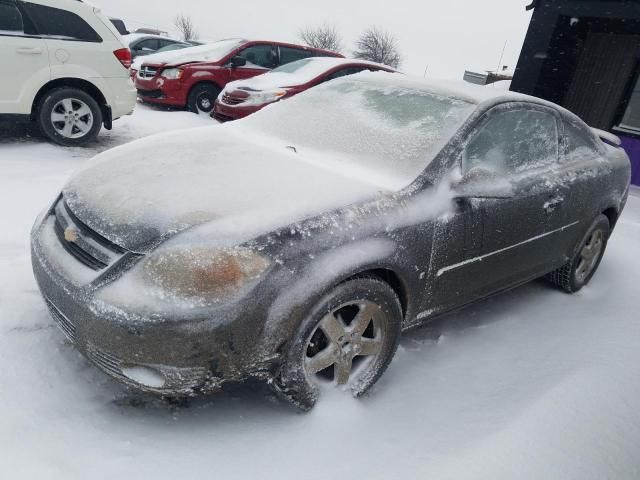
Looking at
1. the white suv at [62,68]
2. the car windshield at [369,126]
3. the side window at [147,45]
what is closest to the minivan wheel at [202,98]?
the white suv at [62,68]

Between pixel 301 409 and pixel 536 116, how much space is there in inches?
91.3

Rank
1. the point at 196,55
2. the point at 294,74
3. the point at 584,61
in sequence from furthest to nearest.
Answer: the point at 584,61
the point at 196,55
the point at 294,74

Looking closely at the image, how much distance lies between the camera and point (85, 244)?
2.03 meters

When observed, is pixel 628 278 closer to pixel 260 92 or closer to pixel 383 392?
pixel 383 392

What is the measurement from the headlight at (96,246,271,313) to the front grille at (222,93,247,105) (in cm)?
567

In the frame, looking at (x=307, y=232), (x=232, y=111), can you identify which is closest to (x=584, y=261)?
(x=307, y=232)

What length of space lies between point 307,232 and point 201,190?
0.54 m

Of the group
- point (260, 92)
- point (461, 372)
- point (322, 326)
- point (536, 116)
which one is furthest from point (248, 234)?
point (260, 92)

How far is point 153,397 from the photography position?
221cm

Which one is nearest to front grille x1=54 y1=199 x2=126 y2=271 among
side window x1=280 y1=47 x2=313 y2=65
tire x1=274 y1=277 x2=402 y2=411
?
tire x1=274 y1=277 x2=402 y2=411

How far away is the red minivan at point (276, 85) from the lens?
7.03 metres

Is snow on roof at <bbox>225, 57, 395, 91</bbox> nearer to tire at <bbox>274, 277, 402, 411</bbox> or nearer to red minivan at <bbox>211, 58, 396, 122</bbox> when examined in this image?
red minivan at <bbox>211, 58, 396, 122</bbox>

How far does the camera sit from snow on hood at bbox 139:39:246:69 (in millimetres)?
8422

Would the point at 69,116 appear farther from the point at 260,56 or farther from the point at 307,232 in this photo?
the point at 307,232
